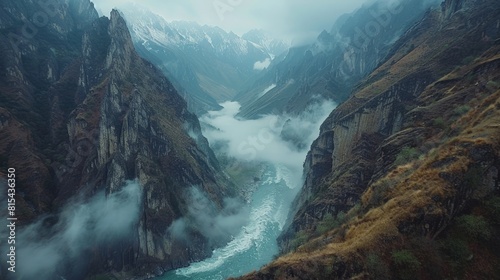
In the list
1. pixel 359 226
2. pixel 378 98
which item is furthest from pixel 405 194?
pixel 378 98

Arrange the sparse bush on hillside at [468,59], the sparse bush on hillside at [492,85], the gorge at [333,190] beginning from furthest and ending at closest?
the sparse bush on hillside at [468,59]
the sparse bush on hillside at [492,85]
the gorge at [333,190]

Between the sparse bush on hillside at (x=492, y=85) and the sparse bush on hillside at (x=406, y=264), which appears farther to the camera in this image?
the sparse bush on hillside at (x=492, y=85)

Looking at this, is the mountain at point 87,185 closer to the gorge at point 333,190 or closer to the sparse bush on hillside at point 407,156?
the gorge at point 333,190

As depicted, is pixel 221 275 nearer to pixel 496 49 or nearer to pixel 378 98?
pixel 378 98

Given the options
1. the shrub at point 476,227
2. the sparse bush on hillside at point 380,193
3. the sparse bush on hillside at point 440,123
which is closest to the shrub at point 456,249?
the shrub at point 476,227

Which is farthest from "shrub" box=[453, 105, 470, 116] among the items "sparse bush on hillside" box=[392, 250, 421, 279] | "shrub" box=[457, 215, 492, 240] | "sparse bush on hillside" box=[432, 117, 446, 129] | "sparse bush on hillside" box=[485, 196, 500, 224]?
"sparse bush on hillside" box=[392, 250, 421, 279]

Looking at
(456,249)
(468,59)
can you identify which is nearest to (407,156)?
(456,249)

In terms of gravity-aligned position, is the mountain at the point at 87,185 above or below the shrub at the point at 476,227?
above

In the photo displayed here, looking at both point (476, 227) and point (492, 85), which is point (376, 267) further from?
point (492, 85)

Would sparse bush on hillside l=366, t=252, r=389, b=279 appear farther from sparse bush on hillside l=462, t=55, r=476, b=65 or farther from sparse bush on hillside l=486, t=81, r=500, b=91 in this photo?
sparse bush on hillside l=462, t=55, r=476, b=65
